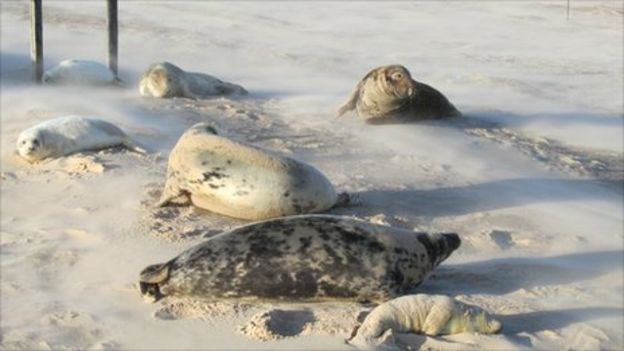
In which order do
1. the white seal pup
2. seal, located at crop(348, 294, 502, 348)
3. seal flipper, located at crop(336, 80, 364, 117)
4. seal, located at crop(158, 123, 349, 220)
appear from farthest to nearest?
the white seal pup
seal flipper, located at crop(336, 80, 364, 117)
seal, located at crop(158, 123, 349, 220)
seal, located at crop(348, 294, 502, 348)

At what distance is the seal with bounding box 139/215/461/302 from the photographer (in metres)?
4.08

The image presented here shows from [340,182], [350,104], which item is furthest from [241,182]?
[350,104]

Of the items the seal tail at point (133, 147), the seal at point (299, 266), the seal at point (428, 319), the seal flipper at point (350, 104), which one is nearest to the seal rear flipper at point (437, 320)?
the seal at point (428, 319)

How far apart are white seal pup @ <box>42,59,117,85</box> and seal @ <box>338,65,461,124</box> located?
2498mm

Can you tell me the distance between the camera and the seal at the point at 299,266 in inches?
161

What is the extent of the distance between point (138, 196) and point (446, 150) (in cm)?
241

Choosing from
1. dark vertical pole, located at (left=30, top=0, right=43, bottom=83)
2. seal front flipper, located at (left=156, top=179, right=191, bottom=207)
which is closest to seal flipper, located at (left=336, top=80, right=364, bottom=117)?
seal front flipper, located at (left=156, top=179, right=191, bottom=207)

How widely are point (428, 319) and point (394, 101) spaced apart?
445 centimetres

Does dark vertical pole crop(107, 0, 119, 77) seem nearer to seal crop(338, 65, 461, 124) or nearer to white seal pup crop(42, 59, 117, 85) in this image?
white seal pup crop(42, 59, 117, 85)

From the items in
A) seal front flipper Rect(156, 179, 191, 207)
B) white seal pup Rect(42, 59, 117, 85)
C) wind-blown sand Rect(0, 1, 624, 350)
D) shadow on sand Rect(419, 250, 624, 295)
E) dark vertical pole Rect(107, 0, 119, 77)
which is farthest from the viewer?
dark vertical pole Rect(107, 0, 119, 77)

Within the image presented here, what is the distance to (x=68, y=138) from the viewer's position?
259 inches

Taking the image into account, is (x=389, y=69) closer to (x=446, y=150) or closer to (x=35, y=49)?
(x=446, y=150)

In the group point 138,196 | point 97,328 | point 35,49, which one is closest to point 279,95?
point 35,49

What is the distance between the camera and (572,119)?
27.7 ft
